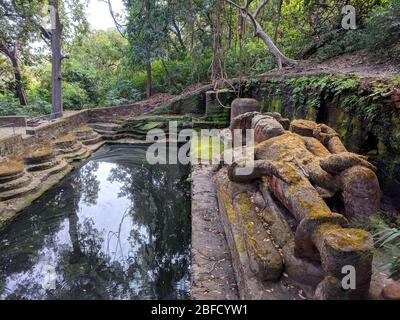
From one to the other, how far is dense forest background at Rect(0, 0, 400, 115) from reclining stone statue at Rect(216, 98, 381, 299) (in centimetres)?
423

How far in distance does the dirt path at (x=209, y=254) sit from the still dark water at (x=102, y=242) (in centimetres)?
69

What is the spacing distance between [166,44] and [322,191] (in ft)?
50.9

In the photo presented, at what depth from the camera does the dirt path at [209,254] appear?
116 inches

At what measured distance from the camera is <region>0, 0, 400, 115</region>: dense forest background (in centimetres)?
933

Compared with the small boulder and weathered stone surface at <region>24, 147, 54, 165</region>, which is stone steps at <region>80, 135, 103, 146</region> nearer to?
weathered stone surface at <region>24, 147, 54, 165</region>

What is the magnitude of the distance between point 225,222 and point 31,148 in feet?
23.7

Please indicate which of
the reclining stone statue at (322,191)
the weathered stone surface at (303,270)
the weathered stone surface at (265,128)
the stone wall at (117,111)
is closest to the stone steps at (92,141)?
the stone wall at (117,111)

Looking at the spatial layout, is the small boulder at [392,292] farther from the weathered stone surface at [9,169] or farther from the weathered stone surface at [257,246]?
the weathered stone surface at [9,169]

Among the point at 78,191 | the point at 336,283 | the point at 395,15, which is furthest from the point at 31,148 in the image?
the point at 395,15

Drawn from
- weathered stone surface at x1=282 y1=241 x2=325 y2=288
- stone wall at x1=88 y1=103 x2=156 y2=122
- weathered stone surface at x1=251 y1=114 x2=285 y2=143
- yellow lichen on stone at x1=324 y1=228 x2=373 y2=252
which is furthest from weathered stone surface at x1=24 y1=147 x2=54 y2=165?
yellow lichen on stone at x1=324 y1=228 x2=373 y2=252

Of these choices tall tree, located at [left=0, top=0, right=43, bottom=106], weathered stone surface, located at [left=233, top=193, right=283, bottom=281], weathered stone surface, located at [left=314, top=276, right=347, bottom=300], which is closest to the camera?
weathered stone surface, located at [left=314, top=276, right=347, bottom=300]

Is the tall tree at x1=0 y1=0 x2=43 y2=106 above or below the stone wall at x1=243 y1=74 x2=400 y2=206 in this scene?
above

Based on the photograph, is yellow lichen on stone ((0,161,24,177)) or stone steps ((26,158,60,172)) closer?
yellow lichen on stone ((0,161,24,177))
